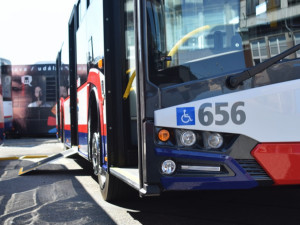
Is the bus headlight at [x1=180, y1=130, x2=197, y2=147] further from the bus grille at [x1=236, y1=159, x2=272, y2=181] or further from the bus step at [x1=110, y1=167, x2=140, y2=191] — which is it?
the bus step at [x1=110, y1=167, x2=140, y2=191]

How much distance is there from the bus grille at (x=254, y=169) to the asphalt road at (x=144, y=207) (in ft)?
0.89

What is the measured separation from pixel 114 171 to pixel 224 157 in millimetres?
1441

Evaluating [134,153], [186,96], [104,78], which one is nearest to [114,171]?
[134,153]

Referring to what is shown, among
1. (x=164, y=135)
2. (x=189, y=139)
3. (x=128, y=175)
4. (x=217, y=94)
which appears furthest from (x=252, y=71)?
(x=128, y=175)

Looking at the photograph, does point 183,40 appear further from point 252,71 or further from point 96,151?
point 96,151

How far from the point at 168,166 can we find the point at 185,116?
0.40 meters

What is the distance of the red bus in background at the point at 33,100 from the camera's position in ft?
70.2

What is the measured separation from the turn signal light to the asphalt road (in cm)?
87

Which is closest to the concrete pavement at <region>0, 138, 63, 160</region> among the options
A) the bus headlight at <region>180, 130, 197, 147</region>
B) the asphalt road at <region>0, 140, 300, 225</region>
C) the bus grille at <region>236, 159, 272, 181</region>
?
the asphalt road at <region>0, 140, 300, 225</region>

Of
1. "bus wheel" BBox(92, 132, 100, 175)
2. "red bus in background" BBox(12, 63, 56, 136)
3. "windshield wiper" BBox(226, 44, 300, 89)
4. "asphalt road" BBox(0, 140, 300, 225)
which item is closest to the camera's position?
"windshield wiper" BBox(226, 44, 300, 89)

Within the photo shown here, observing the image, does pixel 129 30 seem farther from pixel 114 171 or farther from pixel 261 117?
pixel 261 117

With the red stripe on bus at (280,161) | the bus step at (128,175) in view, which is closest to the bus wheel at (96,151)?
the bus step at (128,175)

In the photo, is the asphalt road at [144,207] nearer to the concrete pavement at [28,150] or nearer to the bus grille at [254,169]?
the bus grille at [254,169]

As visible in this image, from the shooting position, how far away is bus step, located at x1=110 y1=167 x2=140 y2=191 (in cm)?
385
